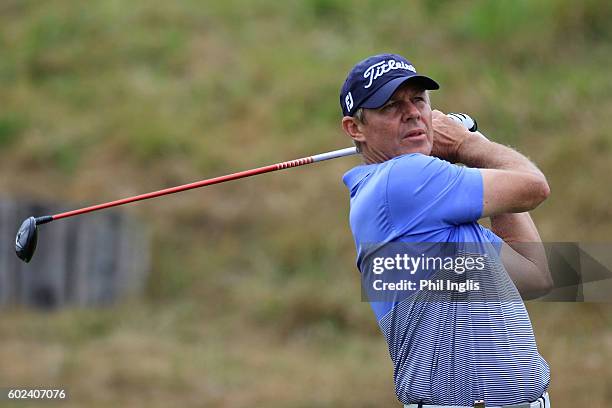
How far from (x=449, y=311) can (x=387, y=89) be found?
2.24 feet

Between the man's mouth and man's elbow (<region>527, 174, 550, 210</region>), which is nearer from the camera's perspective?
man's elbow (<region>527, 174, 550, 210</region>)

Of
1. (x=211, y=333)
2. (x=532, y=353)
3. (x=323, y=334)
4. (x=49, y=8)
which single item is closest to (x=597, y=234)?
(x=323, y=334)

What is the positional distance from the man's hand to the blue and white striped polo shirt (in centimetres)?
20

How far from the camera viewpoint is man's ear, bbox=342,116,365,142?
3.55 metres

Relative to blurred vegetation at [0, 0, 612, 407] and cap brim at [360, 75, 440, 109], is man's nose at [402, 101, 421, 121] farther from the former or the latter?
blurred vegetation at [0, 0, 612, 407]

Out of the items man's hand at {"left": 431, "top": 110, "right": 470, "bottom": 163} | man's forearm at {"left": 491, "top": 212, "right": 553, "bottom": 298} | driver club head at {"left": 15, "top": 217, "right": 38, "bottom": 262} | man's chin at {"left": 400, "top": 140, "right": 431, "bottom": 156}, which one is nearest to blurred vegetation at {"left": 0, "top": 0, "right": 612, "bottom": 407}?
driver club head at {"left": 15, "top": 217, "right": 38, "bottom": 262}

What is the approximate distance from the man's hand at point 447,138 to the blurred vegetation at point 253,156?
4212mm

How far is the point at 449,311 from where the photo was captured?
334 centimetres

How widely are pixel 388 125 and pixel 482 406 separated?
0.88m

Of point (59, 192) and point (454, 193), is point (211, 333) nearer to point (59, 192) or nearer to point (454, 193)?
point (59, 192)

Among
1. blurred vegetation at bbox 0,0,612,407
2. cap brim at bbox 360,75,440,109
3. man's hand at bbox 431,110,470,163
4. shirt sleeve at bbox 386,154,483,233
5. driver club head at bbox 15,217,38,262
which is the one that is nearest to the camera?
shirt sleeve at bbox 386,154,483,233

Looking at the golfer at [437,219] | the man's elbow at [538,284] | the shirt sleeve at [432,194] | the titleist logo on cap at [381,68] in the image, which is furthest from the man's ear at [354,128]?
the man's elbow at [538,284]

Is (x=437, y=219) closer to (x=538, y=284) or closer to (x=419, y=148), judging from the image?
(x=419, y=148)

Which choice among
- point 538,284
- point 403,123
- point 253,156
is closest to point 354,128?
point 403,123
